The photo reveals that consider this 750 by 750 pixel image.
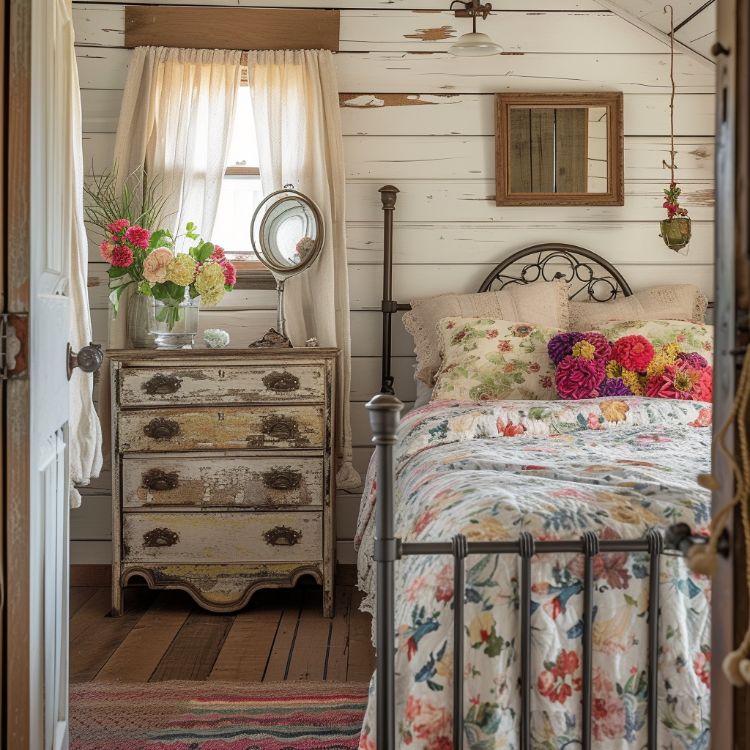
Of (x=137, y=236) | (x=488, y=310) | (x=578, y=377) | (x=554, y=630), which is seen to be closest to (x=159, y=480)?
(x=137, y=236)

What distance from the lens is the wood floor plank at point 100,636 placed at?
2646mm

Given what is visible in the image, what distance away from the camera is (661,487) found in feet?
5.56

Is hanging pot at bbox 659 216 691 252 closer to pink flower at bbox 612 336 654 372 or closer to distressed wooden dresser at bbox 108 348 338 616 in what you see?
pink flower at bbox 612 336 654 372

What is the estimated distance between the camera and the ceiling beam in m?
3.56

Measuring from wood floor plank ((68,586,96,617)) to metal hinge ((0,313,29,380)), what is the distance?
215 cm

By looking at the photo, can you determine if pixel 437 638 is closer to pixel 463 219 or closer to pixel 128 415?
pixel 128 415

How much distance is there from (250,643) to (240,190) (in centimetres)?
177

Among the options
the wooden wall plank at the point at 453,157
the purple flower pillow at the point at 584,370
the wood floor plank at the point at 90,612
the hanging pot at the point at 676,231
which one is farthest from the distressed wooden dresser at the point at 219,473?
the hanging pot at the point at 676,231

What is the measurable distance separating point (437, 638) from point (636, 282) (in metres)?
2.46

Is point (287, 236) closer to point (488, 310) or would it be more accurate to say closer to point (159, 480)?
point (488, 310)

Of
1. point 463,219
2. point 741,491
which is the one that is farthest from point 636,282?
point 741,491

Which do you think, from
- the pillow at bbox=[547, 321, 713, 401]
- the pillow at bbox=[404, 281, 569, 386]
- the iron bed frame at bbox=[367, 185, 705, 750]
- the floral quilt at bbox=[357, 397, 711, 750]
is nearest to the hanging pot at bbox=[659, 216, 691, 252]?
the pillow at bbox=[404, 281, 569, 386]

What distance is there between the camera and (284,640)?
2.93m

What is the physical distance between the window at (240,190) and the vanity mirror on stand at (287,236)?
0.23 meters
